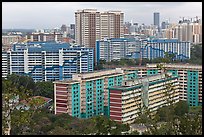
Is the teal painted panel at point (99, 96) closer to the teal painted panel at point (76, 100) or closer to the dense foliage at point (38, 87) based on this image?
the teal painted panel at point (76, 100)

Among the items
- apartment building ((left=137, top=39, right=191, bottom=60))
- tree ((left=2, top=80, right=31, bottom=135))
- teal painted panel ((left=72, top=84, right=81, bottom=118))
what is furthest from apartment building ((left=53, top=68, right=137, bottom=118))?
apartment building ((left=137, top=39, right=191, bottom=60))

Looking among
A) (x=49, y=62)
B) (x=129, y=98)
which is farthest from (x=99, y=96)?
(x=49, y=62)

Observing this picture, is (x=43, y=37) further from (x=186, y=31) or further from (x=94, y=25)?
(x=186, y=31)

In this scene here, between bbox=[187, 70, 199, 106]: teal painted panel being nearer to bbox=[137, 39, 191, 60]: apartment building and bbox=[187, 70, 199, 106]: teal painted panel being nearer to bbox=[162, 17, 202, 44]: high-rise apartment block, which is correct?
bbox=[137, 39, 191, 60]: apartment building

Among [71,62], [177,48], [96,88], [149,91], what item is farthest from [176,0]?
[177,48]

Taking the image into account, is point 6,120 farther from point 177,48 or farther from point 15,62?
point 177,48

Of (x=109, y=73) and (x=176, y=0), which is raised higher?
(x=176, y=0)

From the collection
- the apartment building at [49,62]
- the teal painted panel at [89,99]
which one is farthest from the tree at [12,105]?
the apartment building at [49,62]
